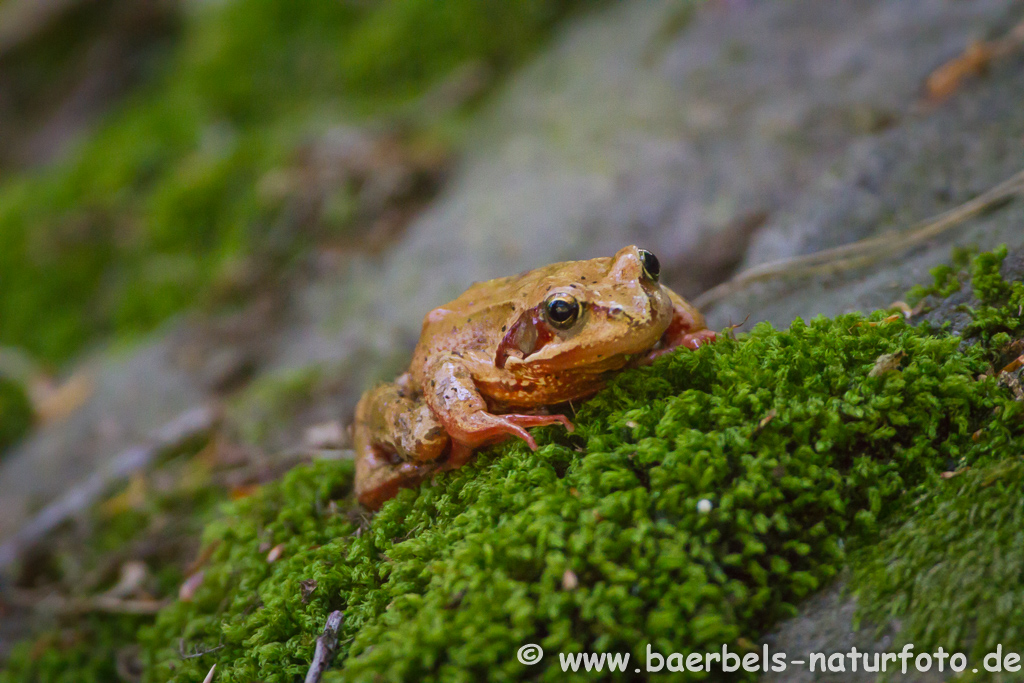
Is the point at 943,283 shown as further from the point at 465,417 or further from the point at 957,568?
the point at 465,417

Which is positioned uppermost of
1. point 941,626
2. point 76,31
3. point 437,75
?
point 76,31

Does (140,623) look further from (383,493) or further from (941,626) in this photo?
(941,626)

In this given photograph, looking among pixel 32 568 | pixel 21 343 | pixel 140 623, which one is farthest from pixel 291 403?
pixel 21 343

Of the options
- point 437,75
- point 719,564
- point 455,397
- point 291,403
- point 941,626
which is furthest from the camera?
point 437,75

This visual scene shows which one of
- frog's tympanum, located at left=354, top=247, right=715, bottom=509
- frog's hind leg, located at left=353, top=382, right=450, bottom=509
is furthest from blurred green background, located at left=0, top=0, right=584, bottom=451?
frog's tympanum, located at left=354, top=247, right=715, bottom=509

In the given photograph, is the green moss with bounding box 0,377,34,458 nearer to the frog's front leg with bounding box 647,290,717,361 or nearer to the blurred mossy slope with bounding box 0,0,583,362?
the blurred mossy slope with bounding box 0,0,583,362

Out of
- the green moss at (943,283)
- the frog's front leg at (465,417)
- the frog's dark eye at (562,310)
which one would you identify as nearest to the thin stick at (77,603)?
the frog's front leg at (465,417)
